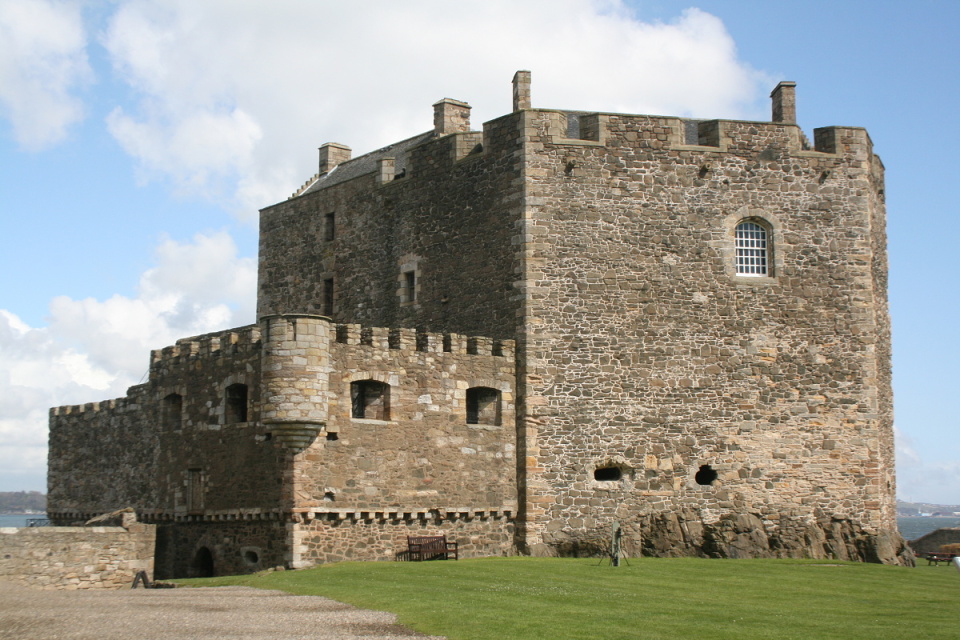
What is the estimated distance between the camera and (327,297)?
3612 cm

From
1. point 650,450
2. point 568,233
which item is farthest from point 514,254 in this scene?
point 650,450

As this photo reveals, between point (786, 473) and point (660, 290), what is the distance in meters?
5.71

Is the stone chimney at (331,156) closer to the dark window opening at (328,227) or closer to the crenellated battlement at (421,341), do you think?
the dark window opening at (328,227)

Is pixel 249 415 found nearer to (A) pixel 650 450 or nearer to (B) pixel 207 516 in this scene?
(B) pixel 207 516

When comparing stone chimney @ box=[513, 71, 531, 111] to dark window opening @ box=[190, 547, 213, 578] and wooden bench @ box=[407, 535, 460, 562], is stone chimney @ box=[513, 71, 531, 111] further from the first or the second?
dark window opening @ box=[190, 547, 213, 578]

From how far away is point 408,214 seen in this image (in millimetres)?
32906

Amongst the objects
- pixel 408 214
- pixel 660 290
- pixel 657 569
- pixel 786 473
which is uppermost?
pixel 408 214

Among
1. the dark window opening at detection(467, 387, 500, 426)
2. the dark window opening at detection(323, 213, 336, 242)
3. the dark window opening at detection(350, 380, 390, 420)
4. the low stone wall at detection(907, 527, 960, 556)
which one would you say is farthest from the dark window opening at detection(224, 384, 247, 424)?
the low stone wall at detection(907, 527, 960, 556)

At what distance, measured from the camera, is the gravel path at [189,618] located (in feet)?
48.7

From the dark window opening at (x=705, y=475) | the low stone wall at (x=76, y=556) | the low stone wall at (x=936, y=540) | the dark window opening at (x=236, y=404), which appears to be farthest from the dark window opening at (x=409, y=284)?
the low stone wall at (x=936, y=540)

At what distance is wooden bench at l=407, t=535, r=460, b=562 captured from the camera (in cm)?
2623

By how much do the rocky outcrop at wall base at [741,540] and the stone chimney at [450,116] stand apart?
45.2 feet

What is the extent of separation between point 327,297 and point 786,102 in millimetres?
15056

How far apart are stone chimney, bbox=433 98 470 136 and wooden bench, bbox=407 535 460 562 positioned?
45.5 feet
